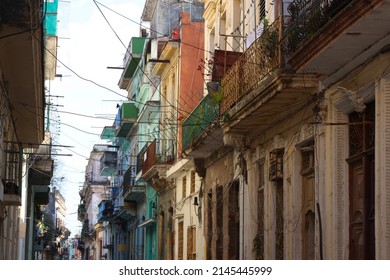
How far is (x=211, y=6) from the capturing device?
20453 mm

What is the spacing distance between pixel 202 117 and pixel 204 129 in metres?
0.65

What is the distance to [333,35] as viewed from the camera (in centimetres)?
1019

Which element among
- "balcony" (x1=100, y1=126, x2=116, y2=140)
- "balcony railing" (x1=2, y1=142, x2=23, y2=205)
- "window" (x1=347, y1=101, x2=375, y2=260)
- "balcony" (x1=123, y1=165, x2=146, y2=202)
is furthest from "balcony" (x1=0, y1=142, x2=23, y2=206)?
"balcony" (x1=100, y1=126, x2=116, y2=140)

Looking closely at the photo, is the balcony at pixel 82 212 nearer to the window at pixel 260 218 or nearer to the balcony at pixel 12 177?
the balcony at pixel 12 177

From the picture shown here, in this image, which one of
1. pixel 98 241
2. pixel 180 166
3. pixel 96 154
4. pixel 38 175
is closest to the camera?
pixel 180 166

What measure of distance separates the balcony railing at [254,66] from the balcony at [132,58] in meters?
17.4

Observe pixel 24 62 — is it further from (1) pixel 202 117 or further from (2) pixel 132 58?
(2) pixel 132 58

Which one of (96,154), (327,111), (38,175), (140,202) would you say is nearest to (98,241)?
(96,154)

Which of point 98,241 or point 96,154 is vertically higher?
point 96,154

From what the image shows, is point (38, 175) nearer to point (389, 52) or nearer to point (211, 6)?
point (211, 6)

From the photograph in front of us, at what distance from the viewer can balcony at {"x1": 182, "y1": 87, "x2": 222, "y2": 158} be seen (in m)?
17.3
